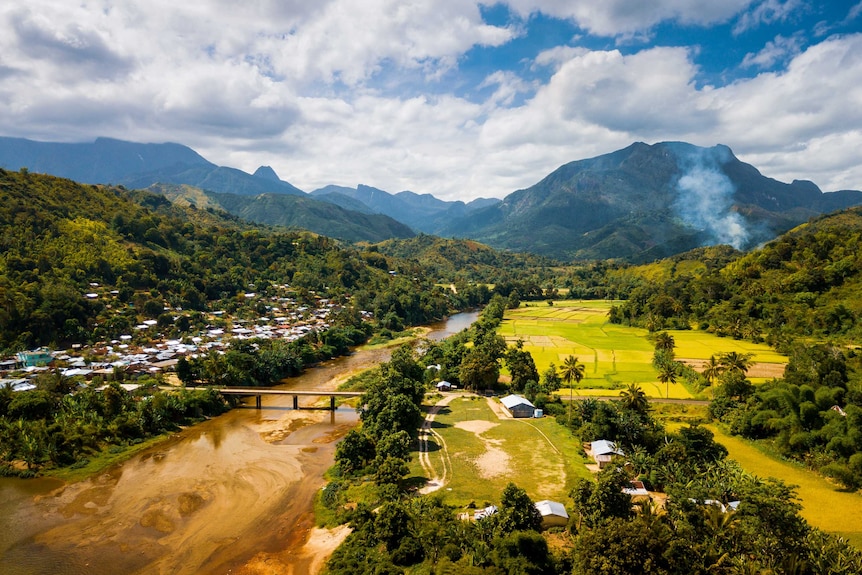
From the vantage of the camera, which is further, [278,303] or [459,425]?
[278,303]

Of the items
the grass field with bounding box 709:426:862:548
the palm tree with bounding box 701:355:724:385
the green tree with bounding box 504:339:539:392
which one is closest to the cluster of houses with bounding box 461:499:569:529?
the grass field with bounding box 709:426:862:548

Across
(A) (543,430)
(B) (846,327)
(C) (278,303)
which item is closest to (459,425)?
(A) (543,430)

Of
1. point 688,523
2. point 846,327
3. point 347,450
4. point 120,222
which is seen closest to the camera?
point 688,523

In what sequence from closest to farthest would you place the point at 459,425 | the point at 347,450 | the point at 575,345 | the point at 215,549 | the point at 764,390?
the point at 215,549, the point at 347,450, the point at 764,390, the point at 459,425, the point at 575,345

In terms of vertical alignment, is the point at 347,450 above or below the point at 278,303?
below

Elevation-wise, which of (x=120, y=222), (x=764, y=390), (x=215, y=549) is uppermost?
(x=120, y=222)

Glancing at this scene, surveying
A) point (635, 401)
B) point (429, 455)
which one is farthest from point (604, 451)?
point (429, 455)

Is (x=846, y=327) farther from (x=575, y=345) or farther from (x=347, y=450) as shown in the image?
(x=347, y=450)
